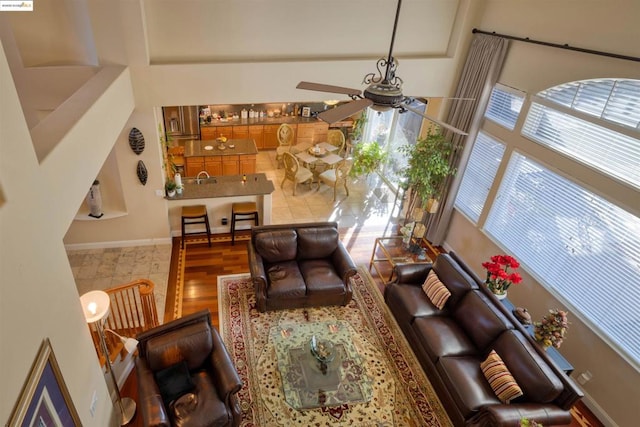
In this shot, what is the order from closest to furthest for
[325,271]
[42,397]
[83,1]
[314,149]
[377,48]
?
[42,397]
[83,1]
[325,271]
[377,48]
[314,149]

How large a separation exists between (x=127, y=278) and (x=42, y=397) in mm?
3820

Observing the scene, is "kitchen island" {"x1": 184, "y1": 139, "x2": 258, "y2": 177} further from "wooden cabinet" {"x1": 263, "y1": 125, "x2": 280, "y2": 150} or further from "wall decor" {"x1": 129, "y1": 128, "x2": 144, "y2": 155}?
"wall decor" {"x1": 129, "y1": 128, "x2": 144, "y2": 155}

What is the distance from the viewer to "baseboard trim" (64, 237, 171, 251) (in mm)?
6309

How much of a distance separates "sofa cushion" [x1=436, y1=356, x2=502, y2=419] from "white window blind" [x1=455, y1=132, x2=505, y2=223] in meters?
2.73

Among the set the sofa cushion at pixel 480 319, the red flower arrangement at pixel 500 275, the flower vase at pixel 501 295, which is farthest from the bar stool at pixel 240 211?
the flower vase at pixel 501 295

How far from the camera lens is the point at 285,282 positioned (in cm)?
529

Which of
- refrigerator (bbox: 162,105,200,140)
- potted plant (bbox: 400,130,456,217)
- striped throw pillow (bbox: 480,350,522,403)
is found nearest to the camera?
striped throw pillow (bbox: 480,350,522,403)

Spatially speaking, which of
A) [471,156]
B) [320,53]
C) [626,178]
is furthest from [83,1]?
[626,178]

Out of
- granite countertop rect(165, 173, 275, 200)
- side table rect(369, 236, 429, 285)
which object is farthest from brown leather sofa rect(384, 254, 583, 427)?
granite countertop rect(165, 173, 275, 200)

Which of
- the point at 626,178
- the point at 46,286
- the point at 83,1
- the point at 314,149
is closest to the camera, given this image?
the point at 46,286

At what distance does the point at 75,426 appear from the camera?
2.67 meters

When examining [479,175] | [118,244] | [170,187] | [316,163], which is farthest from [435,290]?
[118,244]

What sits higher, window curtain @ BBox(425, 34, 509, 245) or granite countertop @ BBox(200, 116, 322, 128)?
window curtain @ BBox(425, 34, 509, 245)

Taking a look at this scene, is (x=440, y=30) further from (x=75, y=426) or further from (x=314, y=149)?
(x=75, y=426)
